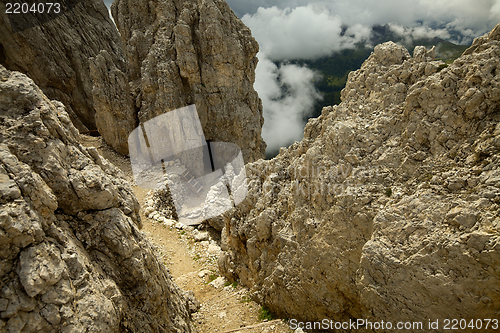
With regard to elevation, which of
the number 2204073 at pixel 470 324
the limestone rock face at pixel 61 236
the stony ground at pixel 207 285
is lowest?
the stony ground at pixel 207 285

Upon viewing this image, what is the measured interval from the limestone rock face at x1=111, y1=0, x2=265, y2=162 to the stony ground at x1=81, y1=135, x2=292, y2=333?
33.3ft

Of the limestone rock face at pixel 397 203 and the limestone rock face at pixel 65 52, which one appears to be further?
the limestone rock face at pixel 65 52

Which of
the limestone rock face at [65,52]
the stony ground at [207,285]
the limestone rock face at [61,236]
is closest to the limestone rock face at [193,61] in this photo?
the limestone rock face at [65,52]

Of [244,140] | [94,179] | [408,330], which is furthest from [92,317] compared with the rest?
[244,140]

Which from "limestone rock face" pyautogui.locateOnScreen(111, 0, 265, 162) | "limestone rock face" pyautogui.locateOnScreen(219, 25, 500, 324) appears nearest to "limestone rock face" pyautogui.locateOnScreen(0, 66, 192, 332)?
"limestone rock face" pyautogui.locateOnScreen(219, 25, 500, 324)

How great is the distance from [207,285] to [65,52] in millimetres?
33001

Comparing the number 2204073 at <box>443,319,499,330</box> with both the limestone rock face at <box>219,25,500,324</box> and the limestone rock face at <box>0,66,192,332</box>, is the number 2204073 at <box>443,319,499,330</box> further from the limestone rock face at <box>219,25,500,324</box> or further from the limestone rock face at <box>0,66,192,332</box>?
the limestone rock face at <box>0,66,192,332</box>

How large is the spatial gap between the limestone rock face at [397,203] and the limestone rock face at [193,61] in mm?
18627

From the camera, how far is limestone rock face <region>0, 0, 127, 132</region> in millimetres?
27391

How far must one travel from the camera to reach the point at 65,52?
30625 mm

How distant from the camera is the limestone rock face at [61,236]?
Answer: 454cm

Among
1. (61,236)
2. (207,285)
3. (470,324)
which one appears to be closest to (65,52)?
(207,285)

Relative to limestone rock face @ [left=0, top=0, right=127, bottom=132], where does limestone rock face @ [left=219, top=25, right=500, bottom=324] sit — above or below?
below

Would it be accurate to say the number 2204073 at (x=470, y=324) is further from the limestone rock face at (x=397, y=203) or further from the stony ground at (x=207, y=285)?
the stony ground at (x=207, y=285)
